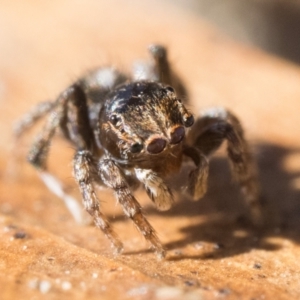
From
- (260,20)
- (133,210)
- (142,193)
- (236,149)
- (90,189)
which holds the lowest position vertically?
(133,210)

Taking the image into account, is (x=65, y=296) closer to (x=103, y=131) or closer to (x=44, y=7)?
(x=103, y=131)

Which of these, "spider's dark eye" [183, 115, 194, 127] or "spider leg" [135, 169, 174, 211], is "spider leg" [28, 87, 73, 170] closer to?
"spider leg" [135, 169, 174, 211]

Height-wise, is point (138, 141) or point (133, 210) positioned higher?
point (138, 141)

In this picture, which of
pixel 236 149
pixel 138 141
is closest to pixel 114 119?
pixel 138 141

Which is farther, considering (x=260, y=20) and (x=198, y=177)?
(x=260, y=20)

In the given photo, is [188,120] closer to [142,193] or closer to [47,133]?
[142,193]

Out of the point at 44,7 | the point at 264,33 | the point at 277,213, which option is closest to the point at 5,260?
the point at 277,213
